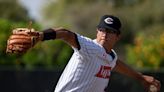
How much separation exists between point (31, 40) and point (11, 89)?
857 cm

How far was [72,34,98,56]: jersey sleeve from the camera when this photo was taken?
16.3 feet

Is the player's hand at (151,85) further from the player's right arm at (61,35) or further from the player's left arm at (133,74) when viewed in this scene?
the player's right arm at (61,35)

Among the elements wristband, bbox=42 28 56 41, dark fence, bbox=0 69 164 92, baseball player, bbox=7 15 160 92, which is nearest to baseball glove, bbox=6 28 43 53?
wristband, bbox=42 28 56 41

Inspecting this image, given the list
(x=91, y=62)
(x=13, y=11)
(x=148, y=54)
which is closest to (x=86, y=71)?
(x=91, y=62)

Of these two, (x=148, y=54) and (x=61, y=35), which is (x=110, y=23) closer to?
(x=61, y=35)

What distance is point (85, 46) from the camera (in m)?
5.05

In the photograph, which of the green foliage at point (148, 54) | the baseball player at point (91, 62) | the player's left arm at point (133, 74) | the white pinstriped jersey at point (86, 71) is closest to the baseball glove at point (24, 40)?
the baseball player at point (91, 62)

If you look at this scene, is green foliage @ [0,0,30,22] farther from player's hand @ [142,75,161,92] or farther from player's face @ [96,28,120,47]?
player's face @ [96,28,120,47]

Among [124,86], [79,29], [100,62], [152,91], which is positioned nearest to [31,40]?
[100,62]

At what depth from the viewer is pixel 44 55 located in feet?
62.1

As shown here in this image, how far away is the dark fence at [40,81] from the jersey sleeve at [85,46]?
272 inches

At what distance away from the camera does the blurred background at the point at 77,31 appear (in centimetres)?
1273

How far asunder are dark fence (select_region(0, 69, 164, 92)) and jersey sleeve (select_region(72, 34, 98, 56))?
22.6ft

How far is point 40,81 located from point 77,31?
79.4 feet
